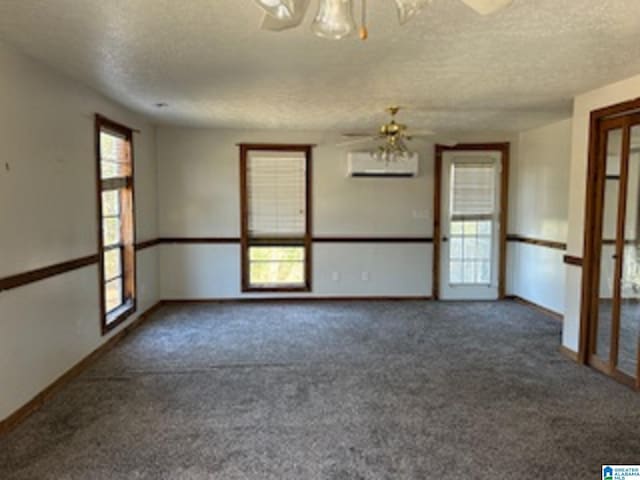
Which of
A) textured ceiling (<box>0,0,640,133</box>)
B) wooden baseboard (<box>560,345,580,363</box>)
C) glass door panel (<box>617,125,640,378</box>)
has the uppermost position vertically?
textured ceiling (<box>0,0,640,133</box>)

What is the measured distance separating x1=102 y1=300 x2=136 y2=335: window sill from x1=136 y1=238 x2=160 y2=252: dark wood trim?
0.64 meters

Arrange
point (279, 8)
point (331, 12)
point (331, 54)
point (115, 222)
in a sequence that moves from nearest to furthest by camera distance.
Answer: point (279, 8)
point (331, 12)
point (331, 54)
point (115, 222)

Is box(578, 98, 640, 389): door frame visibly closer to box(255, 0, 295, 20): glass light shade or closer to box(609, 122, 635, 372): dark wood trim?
box(609, 122, 635, 372): dark wood trim

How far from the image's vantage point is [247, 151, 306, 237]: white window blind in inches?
237

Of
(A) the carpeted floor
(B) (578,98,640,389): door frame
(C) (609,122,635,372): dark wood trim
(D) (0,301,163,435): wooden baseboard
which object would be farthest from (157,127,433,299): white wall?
(C) (609,122,635,372): dark wood trim

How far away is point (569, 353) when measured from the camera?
3.98 metres

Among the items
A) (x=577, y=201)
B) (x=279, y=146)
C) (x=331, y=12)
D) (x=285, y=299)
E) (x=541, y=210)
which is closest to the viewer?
(x=331, y=12)

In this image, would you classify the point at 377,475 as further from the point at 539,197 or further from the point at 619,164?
Result: the point at 539,197

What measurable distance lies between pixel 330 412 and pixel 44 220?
2364mm

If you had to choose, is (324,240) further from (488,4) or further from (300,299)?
(488,4)

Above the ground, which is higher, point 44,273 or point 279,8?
point 279,8

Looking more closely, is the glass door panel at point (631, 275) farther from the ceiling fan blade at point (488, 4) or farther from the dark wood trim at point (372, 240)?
the dark wood trim at point (372, 240)

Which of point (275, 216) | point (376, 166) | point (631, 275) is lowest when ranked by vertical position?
point (631, 275)

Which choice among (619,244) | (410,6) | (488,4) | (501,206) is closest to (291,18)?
(410,6)
